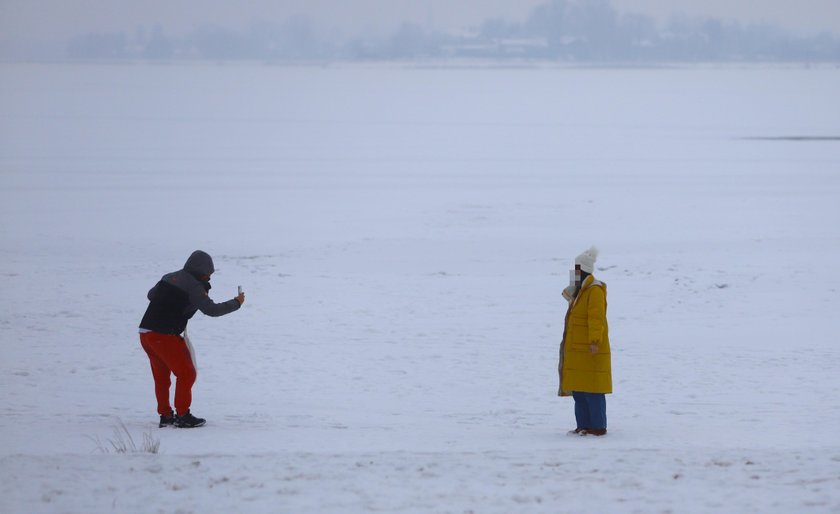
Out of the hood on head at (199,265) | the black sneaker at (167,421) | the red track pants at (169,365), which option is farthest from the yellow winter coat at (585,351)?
the black sneaker at (167,421)

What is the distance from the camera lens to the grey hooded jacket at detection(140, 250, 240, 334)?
25.7ft

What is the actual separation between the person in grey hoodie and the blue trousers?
8.10 ft

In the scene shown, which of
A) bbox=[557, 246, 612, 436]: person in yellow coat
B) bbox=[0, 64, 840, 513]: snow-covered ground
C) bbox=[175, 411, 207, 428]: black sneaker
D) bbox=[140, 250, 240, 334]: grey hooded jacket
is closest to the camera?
bbox=[0, 64, 840, 513]: snow-covered ground

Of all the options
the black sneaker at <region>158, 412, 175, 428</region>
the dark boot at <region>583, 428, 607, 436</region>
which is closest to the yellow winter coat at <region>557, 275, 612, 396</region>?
the dark boot at <region>583, 428, 607, 436</region>

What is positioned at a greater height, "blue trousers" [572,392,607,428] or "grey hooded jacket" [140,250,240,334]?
"grey hooded jacket" [140,250,240,334]

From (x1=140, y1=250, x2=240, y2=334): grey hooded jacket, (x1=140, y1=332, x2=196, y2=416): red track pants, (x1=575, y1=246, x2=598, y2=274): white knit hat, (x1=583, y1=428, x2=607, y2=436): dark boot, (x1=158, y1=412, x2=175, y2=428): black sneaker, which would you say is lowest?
(x1=583, y1=428, x2=607, y2=436): dark boot

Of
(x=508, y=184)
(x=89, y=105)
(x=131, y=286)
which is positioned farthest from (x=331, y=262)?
(x=89, y=105)

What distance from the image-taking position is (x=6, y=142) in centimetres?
4525

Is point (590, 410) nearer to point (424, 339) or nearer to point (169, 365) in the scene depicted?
point (169, 365)

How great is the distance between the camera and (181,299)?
7.92m

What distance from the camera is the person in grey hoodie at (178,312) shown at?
7.85 meters

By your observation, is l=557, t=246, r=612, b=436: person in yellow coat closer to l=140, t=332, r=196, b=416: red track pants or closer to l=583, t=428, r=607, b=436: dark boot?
l=583, t=428, r=607, b=436: dark boot

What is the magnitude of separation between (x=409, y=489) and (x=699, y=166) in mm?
30872

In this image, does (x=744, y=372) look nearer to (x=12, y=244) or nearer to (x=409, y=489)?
(x=409, y=489)
